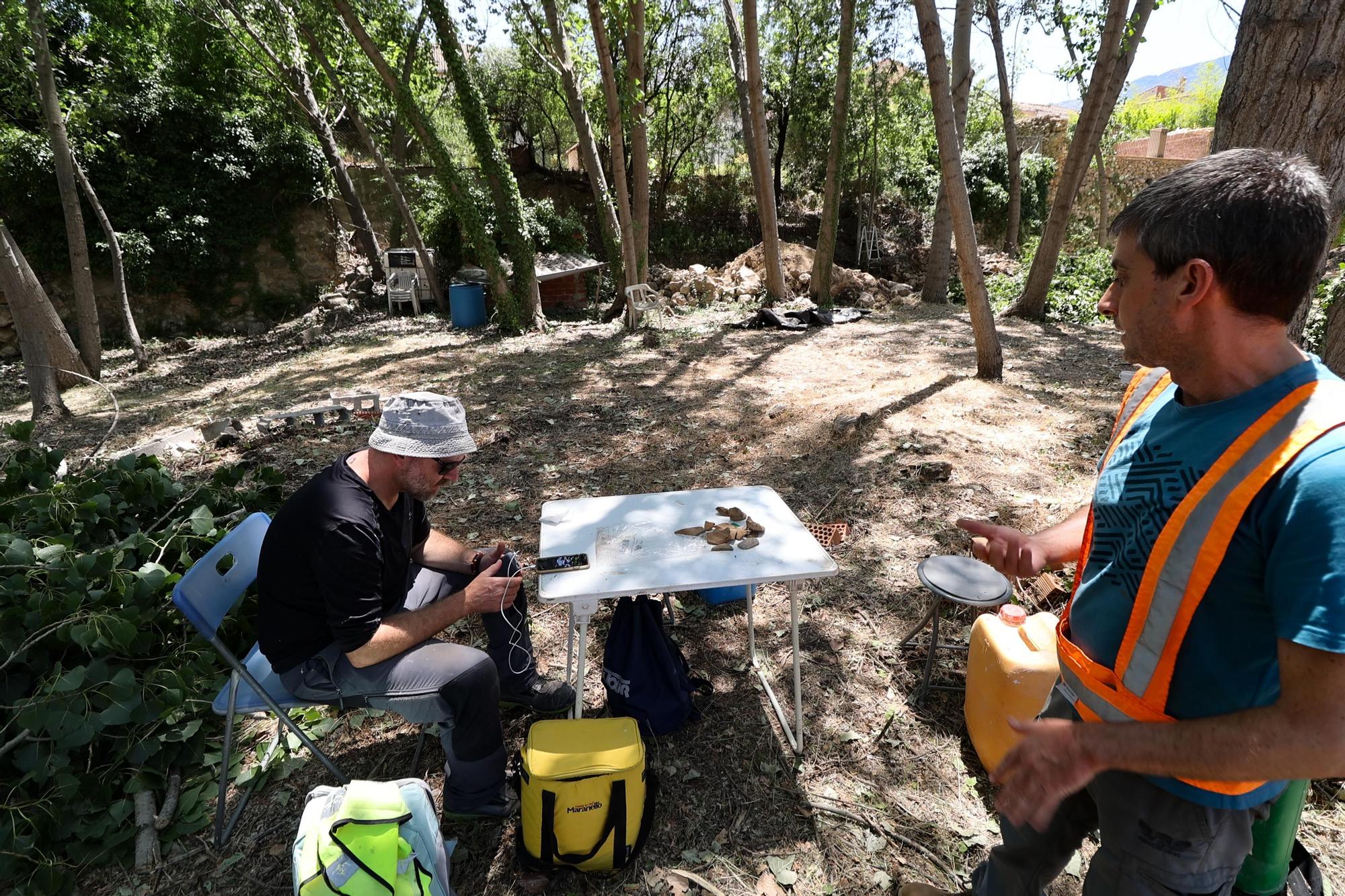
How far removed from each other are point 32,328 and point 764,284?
1272 cm

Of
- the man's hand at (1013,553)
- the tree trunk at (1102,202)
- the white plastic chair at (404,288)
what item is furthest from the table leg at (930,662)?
the tree trunk at (1102,202)

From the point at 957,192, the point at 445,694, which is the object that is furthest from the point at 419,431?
the point at 957,192

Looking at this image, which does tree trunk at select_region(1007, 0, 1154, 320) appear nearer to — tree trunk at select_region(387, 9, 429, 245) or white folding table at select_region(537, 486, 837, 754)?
white folding table at select_region(537, 486, 837, 754)

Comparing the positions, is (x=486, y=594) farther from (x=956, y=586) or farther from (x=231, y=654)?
(x=956, y=586)

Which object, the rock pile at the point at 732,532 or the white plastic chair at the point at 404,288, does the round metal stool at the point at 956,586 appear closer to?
the rock pile at the point at 732,532

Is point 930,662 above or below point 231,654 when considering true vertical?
below

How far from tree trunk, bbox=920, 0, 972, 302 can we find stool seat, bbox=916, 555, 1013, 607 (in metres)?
7.33

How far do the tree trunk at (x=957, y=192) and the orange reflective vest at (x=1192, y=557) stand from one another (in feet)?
19.1

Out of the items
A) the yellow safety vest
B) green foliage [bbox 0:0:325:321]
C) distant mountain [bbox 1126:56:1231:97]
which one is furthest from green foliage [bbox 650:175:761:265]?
distant mountain [bbox 1126:56:1231:97]

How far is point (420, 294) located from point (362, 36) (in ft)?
21.4

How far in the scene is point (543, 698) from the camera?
2793 mm

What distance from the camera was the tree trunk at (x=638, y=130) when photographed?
31.0 ft

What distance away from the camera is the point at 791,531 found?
8.44 ft

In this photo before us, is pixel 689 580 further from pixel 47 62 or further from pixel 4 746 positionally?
pixel 47 62
